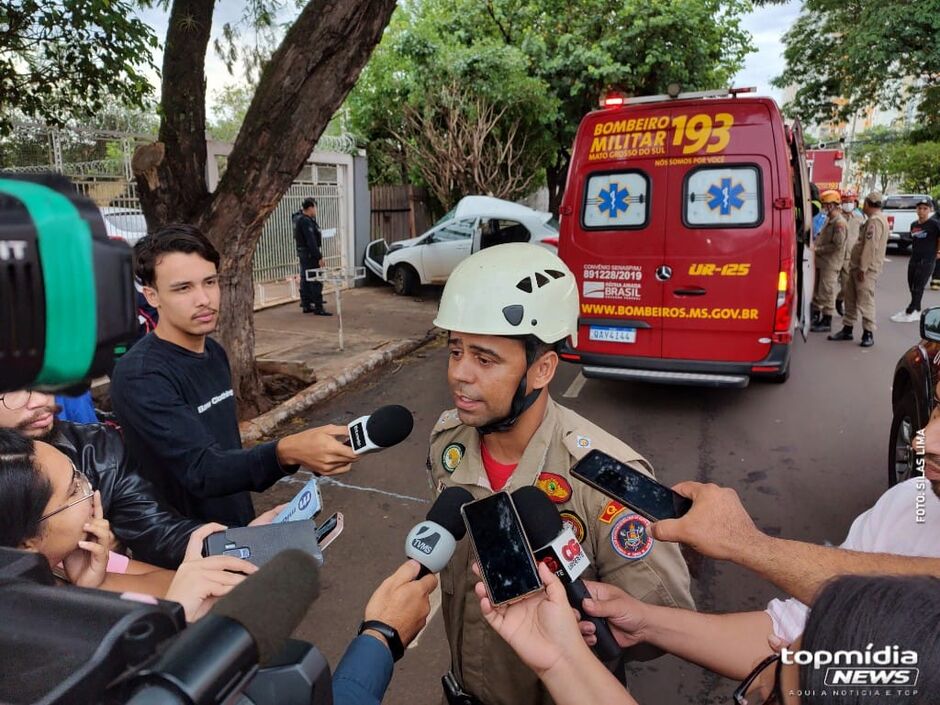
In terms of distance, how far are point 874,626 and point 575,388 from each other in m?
6.20

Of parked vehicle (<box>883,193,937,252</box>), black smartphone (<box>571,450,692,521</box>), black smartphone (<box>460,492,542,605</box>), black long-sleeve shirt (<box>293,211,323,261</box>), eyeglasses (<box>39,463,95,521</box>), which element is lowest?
black smartphone (<box>460,492,542,605</box>)

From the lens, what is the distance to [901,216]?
19.9m

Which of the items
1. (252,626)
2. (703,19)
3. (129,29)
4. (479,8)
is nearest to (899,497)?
(252,626)

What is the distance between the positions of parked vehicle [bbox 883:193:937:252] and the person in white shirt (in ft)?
69.8

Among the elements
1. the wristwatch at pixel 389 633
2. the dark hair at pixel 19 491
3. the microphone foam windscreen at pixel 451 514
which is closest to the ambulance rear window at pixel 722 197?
the microphone foam windscreen at pixel 451 514

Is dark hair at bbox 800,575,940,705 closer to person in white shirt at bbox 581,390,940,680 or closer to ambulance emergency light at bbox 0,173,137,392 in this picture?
person in white shirt at bbox 581,390,940,680

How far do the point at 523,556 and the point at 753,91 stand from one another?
5.21 m

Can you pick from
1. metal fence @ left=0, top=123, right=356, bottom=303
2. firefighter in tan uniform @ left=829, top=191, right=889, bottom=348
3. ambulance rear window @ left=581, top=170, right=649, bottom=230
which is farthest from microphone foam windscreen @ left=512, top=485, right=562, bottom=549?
firefighter in tan uniform @ left=829, top=191, right=889, bottom=348

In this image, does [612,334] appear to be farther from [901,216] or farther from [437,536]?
[901,216]

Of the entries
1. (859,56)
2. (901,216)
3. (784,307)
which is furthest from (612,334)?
(901,216)

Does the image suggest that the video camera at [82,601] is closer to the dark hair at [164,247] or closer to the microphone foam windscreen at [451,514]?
the microphone foam windscreen at [451,514]

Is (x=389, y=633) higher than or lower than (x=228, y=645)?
lower

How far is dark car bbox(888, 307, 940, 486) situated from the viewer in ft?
11.1

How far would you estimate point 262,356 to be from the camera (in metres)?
7.95
